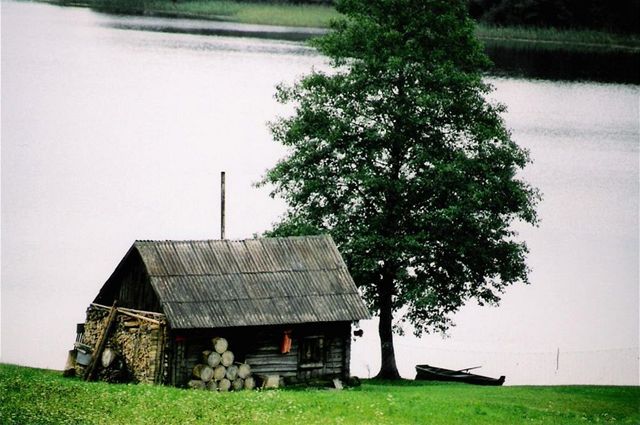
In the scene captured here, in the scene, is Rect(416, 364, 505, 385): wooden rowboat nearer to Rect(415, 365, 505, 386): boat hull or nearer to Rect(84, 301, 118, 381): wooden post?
Rect(415, 365, 505, 386): boat hull

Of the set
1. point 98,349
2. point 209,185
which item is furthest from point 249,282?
point 209,185

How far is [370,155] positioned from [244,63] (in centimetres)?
6627

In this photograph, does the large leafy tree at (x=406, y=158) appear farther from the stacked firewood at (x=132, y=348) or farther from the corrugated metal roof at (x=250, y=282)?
the stacked firewood at (x=132, y=348)

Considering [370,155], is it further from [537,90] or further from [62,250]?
[537,90]

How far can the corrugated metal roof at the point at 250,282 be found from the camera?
135 ft

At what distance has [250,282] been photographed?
4262 centimetres

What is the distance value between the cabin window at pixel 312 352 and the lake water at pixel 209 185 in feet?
35.8

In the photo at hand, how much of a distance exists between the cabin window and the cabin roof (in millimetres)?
1474

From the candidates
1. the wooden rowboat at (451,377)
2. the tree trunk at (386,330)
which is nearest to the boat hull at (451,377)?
the wooden rowboat at (451,377)

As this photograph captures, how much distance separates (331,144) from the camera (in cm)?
5119

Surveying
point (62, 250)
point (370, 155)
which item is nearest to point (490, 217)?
point (370, 155)

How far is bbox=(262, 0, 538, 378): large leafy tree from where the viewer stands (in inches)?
2003

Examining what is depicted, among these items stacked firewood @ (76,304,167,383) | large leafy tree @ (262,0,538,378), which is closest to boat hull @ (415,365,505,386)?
large leafy tree @ (262,0,538,378)

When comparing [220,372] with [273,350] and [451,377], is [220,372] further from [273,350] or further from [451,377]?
[451,377]
